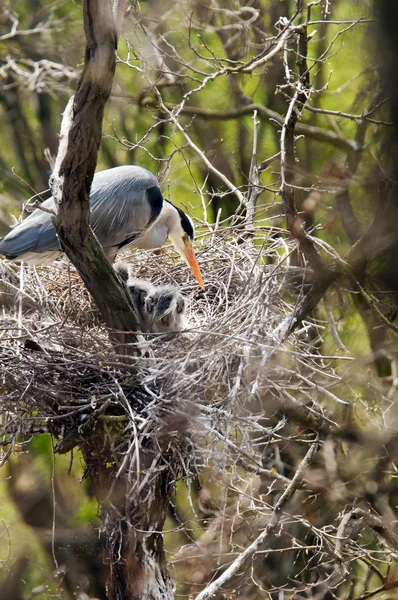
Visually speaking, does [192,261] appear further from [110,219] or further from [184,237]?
[110,219]

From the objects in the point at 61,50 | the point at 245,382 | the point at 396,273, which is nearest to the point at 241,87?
the point at 61,50

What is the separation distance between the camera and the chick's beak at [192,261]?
3574mm

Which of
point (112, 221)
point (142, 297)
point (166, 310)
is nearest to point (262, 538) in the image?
point (166, 310)

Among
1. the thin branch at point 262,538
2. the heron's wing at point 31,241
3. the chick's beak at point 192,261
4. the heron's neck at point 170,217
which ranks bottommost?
the thin branch at point 262,538

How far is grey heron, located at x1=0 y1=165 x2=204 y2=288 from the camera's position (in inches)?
133

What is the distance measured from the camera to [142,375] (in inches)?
108

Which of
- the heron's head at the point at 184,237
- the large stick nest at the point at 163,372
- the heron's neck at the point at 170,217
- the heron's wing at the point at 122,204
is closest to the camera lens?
the large stick nest at the point at 163,372

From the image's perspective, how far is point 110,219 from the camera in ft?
11.7

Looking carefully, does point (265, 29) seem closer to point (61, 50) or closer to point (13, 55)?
point (61, 50)

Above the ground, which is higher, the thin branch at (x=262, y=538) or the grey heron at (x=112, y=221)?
the grey heron at (x=112, y=221)

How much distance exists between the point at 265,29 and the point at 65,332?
146 inches

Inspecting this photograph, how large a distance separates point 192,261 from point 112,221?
43cm

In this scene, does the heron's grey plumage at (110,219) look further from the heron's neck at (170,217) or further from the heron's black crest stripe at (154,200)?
the heron's neck at (170,217)

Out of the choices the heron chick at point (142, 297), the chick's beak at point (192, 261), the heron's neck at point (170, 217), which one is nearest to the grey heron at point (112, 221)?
the chick's beak at point (192, 261)
